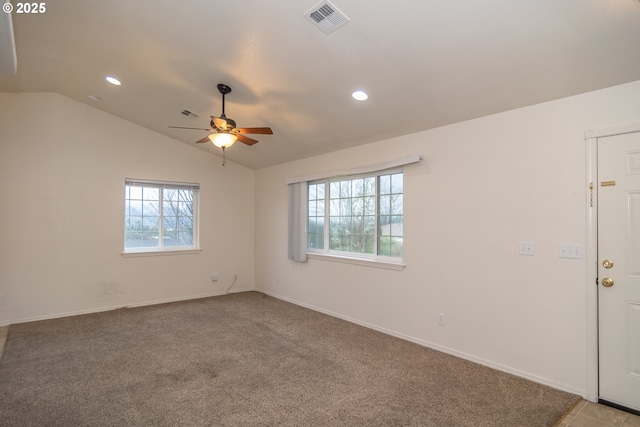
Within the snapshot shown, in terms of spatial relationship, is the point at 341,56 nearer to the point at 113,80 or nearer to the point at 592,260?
the point at 592,260

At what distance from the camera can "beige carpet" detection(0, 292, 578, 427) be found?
7.55 feet

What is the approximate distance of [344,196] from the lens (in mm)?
4816

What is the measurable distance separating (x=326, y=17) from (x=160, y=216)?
4562 mm

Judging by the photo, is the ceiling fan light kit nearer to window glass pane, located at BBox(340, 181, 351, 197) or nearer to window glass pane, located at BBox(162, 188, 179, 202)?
window glass pane, located at BBox(340, 181, 351, 197)

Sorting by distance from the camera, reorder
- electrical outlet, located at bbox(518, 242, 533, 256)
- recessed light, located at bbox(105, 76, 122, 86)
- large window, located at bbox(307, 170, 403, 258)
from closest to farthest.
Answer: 1. electrical outlet, located at bbox(518, 242, 533, 256)
2. recessed light, located at bbox(105, 76, 122, 86)
3. large window, located at bbox(307, 170, 403, 258)

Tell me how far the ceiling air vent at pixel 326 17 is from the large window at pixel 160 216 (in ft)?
13.8

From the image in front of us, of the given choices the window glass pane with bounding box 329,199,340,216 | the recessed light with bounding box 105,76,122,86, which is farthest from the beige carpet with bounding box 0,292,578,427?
the recessed light with bounding box 105,76,122,86

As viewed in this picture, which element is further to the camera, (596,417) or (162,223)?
(162,223)

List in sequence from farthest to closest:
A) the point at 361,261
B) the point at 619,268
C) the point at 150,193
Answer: the point at 150,193
the point at 361,261
the point at 619,268

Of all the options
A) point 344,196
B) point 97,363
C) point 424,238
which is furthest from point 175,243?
point 424,238

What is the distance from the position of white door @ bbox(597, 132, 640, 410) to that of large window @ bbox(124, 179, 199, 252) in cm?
559

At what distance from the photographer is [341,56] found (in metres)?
2.71

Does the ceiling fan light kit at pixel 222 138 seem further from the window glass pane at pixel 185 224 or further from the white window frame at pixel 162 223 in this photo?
the window glass pane at pixel 185 224

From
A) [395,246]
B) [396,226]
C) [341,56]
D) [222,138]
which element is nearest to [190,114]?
[222,138]
